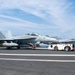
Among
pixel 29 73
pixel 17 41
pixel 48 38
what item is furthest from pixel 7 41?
pixel 29 73

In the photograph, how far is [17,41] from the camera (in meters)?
48.3

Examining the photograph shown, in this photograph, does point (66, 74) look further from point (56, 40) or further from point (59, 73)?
point (56, 40)

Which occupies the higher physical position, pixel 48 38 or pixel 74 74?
pixel 48 38

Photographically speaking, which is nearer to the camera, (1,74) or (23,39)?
(1,74)

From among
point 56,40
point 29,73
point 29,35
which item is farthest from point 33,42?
point 29,73

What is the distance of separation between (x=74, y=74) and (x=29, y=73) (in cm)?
211

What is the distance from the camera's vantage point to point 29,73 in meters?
10.3

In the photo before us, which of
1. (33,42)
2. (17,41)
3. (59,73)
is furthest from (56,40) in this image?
(59,73)

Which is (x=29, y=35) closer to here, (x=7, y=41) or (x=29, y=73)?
(x=7, y=41)

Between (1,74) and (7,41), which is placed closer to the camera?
(1,74)

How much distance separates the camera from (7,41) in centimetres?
4797

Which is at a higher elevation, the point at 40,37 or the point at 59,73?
the point at 40,37

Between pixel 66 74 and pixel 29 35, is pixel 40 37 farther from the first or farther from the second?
pixel 66 74

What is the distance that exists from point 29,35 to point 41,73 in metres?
36.9
